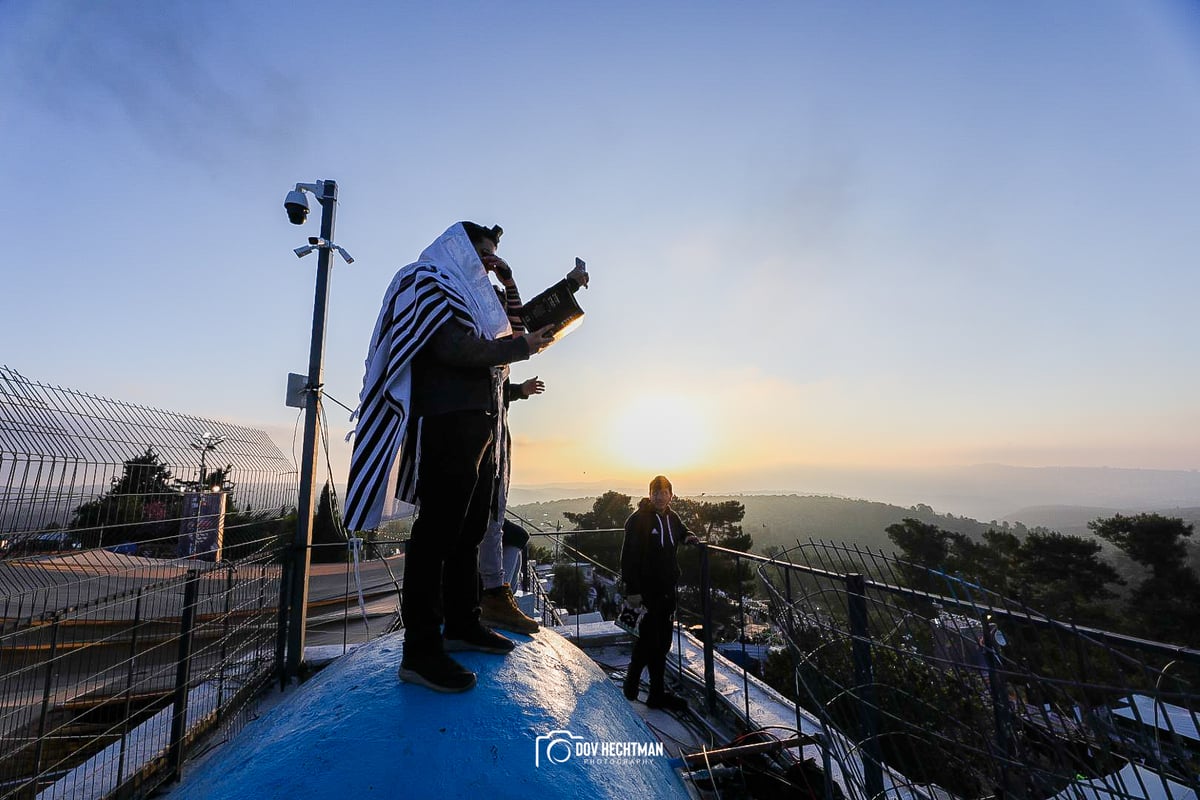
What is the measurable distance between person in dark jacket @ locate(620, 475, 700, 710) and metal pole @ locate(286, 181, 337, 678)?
3722 millimetres

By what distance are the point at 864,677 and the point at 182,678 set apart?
16.6 feet

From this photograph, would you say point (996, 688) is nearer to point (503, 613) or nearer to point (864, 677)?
point (864, 677)

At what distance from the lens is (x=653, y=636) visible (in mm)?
5320

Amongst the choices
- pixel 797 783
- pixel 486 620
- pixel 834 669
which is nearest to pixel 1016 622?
pixel 834 669

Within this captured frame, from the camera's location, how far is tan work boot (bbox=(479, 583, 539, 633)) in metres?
2.52

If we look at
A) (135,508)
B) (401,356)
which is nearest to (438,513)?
(401,356)

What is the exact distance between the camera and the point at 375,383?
78.6 inches

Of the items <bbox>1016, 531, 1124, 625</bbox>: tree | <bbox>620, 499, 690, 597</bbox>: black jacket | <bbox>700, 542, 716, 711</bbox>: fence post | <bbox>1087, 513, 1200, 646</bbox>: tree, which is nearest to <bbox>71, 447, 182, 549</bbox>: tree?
<bbox>620, 499, 690, 597</bbox>: black jacket

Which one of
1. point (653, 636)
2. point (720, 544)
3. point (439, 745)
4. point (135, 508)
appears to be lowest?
point (720, 544)

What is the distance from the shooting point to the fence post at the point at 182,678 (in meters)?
4.29

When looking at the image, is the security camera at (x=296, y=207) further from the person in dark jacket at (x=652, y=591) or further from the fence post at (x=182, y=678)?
the person in dark jacket at (x=652, y=591)

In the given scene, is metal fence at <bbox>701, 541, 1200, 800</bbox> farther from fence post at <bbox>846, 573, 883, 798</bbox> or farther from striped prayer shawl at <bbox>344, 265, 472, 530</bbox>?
striped prayer shawl at <bbox>344, 265, 472, 530</bbox>

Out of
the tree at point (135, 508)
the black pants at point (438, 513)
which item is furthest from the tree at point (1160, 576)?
the tree at point (135, 508)

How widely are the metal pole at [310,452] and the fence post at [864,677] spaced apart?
5.70m
